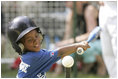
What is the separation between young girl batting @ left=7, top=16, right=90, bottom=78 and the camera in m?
1.90

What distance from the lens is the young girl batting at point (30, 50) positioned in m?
1.90

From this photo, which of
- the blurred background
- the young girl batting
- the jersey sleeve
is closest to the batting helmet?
the young girl batting

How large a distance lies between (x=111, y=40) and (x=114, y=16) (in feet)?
0.75

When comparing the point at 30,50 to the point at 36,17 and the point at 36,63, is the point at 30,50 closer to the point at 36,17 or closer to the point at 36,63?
the point at 36,63

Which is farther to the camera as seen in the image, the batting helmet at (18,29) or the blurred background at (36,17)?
the blurred background at (36,17)

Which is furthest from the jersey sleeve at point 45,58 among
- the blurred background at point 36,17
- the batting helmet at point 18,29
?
the blurred background at point 36,17

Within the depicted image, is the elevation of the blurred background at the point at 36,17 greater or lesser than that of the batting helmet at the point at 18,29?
greater

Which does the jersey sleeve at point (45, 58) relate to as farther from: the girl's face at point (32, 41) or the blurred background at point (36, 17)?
the blurred background at point (36, 17)

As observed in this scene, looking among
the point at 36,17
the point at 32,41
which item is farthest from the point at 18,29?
the point at 36,17

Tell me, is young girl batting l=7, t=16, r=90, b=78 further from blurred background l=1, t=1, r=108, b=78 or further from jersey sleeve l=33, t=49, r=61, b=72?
blurred background l=1, t=1, r=108, b=78

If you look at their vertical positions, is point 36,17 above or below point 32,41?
above

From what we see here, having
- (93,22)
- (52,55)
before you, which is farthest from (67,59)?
(93,22)

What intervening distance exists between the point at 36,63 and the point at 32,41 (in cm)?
15

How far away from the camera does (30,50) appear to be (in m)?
1.93
